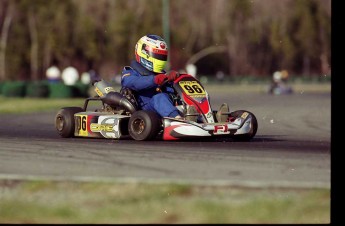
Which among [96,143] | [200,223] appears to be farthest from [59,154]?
[200,223]

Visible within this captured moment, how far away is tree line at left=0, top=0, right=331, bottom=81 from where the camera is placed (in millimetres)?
79875

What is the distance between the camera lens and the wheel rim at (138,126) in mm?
10892

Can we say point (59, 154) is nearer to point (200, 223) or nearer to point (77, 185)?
point (77, 185)

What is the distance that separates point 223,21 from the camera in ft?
306

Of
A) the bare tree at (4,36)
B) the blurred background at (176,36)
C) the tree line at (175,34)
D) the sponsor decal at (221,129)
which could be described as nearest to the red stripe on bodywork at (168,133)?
the sponsor decal at (221,129)

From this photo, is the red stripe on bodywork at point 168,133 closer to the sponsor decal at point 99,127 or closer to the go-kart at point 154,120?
the go-kart at point 154,120

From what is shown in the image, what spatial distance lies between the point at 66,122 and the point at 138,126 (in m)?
1.35

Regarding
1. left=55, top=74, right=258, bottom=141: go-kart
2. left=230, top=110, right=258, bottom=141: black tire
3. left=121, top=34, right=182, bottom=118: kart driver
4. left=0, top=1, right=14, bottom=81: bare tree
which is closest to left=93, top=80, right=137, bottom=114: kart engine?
left=55, top=74, right=258, bottom=141: go-kart

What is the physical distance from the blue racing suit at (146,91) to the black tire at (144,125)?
0.19 meters

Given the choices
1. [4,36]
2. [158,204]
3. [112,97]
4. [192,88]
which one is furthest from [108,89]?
[4,36]

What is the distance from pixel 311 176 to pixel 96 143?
3.94 meters

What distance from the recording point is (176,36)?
8531 centimetres

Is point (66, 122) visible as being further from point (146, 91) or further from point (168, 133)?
point (168, 133)

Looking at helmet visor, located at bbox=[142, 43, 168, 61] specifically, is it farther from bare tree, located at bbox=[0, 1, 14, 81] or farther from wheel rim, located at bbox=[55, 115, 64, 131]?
bare tree, located at bbox=[0, 1, 14, 81]
